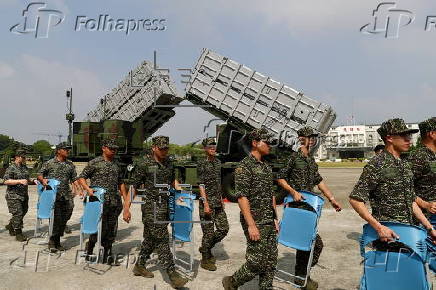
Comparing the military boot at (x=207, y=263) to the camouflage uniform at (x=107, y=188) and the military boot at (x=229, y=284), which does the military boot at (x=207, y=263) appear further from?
the camouflage uniform at (x=107, y=188)

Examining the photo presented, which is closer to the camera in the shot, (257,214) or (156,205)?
(257,214)

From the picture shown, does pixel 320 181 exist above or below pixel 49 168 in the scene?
above

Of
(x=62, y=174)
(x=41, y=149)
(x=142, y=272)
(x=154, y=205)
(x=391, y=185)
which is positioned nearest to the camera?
(x=391, y=185)

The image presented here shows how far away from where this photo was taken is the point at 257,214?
3578 millimetres

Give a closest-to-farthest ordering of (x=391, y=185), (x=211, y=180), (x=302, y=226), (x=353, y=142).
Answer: (x=391, y=185), (x=302, y=226), (x=211, y=180), (x=353, y=142)

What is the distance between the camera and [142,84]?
13.6 metres

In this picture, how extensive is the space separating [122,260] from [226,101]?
6.91 meters

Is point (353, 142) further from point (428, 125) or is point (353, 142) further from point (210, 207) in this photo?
point (428, 125)

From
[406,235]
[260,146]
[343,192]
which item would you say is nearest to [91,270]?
[260,146]

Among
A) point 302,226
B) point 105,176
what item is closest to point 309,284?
point 302,226

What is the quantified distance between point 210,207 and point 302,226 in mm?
1656

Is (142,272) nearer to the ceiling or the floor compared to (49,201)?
nearer to the floor

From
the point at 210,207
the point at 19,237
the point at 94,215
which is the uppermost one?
the point at 210,207

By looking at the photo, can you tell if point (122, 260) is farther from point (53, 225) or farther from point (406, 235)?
point (406, 235)
